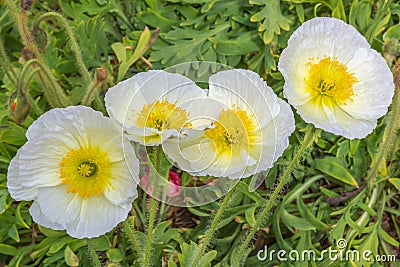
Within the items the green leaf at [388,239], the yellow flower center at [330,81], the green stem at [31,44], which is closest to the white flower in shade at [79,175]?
the green stem at [31,44]

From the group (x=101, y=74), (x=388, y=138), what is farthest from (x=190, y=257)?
(x=388, y=138)

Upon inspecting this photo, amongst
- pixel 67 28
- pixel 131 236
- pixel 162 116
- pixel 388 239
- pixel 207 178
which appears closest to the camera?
pixel 162 116

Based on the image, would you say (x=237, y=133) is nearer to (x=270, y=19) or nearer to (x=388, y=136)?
(x=388, y=136)

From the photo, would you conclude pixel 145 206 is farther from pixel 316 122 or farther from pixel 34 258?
pixel 316 122

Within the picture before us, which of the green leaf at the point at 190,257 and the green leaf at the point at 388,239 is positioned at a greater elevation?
the green leaf at the point at 190,257

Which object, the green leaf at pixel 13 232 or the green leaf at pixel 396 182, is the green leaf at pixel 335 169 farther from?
the green leaf at pixel 13 232

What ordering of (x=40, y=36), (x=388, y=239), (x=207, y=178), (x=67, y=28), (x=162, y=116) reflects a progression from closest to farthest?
(x=162, y=116) → (x=67, y=28) → (x=40, y=36) → (x=388, y=239) → (x=207, y=178)

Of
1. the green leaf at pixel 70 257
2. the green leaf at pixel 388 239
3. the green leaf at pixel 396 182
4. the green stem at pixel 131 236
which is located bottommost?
the green leaf at pixel 388 239
